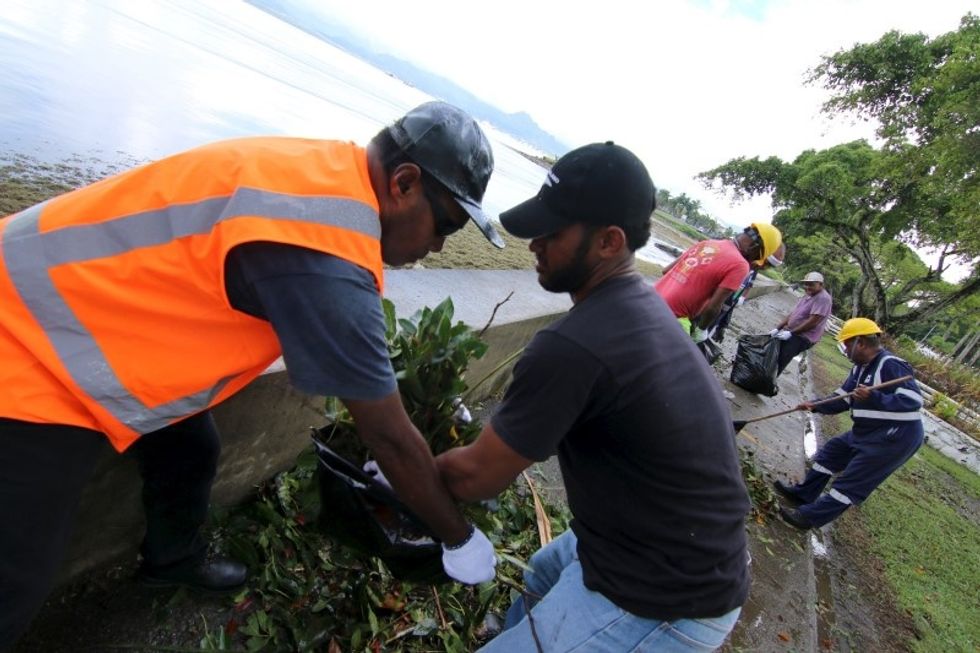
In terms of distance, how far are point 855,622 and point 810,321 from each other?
4530mm

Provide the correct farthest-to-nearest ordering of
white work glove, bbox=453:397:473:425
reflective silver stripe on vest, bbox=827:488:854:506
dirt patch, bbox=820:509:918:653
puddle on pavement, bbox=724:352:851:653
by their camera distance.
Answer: reflective silver stripe on vest, bbox=827:488:854:506 → dirt patch, bbox=820:509:918:653 → puddle on pavement, bbox=724:352:851:653 → white work glove, bbox=453:397:473:425

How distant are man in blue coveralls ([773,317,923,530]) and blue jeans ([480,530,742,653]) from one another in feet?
13.3

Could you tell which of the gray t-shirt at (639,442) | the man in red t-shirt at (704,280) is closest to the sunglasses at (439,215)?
the gray t-shirt at (639,442)

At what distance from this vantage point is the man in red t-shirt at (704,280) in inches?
192

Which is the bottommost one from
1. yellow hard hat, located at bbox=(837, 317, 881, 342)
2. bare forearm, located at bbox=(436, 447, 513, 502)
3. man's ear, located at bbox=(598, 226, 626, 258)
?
bare forearm, located at bbox=(436, 447, 513, 502)

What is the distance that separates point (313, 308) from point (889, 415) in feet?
17.6

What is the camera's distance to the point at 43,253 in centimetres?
120

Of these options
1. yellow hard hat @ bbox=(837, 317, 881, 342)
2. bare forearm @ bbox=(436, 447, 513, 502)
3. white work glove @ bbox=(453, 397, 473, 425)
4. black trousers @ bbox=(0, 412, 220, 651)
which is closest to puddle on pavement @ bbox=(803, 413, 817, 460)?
yellow hard hat @ bbox=(837, 317, 881, 342)

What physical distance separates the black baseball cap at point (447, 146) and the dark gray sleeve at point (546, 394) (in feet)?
1.41

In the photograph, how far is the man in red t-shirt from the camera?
4887 mm

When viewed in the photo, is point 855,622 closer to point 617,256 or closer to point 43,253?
point 617,256

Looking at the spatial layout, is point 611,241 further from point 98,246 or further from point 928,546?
point 928,546

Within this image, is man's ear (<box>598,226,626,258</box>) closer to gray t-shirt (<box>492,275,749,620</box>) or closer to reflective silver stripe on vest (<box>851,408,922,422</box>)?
gray t-shirt (<box>492,275,749,620</box>)

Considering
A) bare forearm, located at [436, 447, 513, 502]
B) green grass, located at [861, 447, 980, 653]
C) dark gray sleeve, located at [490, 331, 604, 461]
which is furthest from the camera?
green grass, located at [861, 447, 980, 653]
